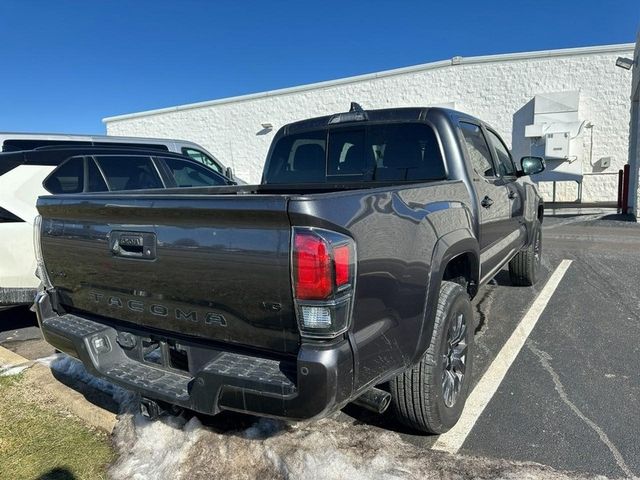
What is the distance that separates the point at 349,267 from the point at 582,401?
2255mm

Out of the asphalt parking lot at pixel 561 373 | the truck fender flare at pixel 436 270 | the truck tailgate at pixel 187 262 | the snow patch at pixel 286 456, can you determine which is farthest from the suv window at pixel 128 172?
the truck fender flare at pixel 436 270

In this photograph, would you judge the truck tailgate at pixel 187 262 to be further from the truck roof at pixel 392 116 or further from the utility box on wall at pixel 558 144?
the utility box on wall at pixel 558 144

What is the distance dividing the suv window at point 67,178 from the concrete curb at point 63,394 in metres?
1.60

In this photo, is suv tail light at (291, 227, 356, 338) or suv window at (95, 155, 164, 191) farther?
suv window at (95, 155, 164, 191)

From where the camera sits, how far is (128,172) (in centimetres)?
571

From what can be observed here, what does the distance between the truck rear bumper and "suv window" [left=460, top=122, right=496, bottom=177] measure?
7.71ft

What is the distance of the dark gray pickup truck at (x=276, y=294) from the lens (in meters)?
2.00

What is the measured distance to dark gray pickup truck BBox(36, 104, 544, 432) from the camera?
1996 mm

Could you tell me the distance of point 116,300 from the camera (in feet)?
8.70

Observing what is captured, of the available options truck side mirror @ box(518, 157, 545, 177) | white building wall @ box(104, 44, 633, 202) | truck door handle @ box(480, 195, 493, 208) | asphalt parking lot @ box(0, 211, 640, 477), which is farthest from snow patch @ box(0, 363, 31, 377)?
white building wall @ box(104, 44, 633, 202)

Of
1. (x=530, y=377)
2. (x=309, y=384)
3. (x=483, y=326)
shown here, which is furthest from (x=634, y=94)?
(x=309, y=384)

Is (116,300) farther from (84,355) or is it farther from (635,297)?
(635,297)

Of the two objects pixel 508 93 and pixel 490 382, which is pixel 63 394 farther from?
pixel 508 93

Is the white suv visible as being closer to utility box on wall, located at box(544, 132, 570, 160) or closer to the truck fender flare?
the truck fender flare
